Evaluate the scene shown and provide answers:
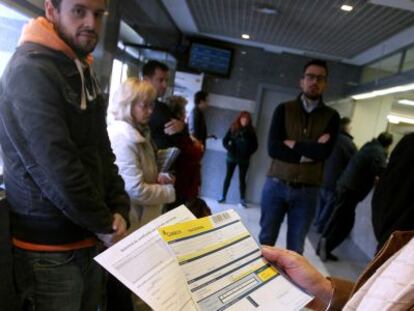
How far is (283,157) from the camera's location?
8.27 feet

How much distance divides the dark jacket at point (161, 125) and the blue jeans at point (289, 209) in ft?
2.41

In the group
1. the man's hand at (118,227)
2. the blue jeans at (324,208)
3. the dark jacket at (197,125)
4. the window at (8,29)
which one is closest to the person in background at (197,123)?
the dark jacket at (197,125)

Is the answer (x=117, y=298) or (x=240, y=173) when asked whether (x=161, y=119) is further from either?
(x=240, y=173)

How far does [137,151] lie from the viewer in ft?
6.47

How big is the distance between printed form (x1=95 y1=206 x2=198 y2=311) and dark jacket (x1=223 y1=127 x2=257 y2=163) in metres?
5.28

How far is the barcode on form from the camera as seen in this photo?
66cm

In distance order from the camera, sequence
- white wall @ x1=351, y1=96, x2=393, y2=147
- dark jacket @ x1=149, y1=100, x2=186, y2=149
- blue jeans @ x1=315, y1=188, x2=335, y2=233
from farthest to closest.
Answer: white wall @ x1=351, y1=96, x2=393, y2=147 → blue jeans @ x1=315, y1=188, x2=335, y2=233 → dark jacket @ x1=149, y1=100, x2=186, y2=149

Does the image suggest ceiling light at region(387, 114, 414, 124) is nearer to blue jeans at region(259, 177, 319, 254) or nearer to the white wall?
the white wall

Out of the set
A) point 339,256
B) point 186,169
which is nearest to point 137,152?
point 186,169

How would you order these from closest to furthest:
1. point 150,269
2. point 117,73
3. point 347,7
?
point 150,269, point 117,73, point 347,7

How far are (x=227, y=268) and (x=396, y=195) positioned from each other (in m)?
0.79

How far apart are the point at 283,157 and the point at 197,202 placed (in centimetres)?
156

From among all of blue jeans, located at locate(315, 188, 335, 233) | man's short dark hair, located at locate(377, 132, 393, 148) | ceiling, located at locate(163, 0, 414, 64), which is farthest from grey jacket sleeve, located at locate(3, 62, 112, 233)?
blue jeans, located at locate(315, 188, 335, 233)

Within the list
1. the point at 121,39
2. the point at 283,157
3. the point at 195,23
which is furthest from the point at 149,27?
the point at 283,157
